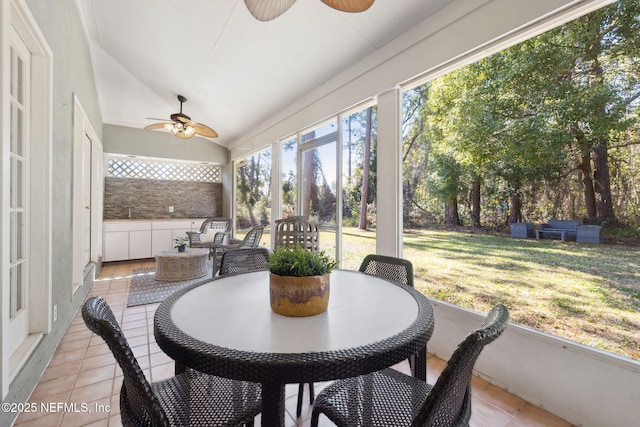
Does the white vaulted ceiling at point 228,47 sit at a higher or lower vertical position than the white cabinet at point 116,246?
higher

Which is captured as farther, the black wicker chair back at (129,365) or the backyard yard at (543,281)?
the backyard yard at (543,281)

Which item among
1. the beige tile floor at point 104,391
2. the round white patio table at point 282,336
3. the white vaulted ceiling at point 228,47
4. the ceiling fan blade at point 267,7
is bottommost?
the beige tile floor at point 104,391

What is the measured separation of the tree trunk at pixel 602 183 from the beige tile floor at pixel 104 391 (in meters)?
1.15

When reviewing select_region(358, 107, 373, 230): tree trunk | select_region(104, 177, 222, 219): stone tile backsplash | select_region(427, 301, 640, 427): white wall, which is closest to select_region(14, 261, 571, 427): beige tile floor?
select_region(427, 301, 640, 427): white wall

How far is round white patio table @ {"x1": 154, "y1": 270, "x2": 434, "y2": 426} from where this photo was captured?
0.72 m

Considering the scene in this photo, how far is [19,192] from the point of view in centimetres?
175

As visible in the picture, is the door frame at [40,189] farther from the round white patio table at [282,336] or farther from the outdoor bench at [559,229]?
the outdoor bench at [559,229]

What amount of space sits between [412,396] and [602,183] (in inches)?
61.9

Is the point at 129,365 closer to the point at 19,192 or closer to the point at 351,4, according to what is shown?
the point at 351,4

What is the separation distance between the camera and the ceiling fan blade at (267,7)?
1353 millimetres

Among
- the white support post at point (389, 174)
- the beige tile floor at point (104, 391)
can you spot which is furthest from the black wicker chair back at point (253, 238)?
the white support post at point (389, 174)

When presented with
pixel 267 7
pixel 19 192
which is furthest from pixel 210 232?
pixel 267 7

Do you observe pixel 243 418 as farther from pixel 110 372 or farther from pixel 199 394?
pixel 110 372

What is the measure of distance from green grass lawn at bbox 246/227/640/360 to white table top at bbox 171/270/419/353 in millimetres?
1125
